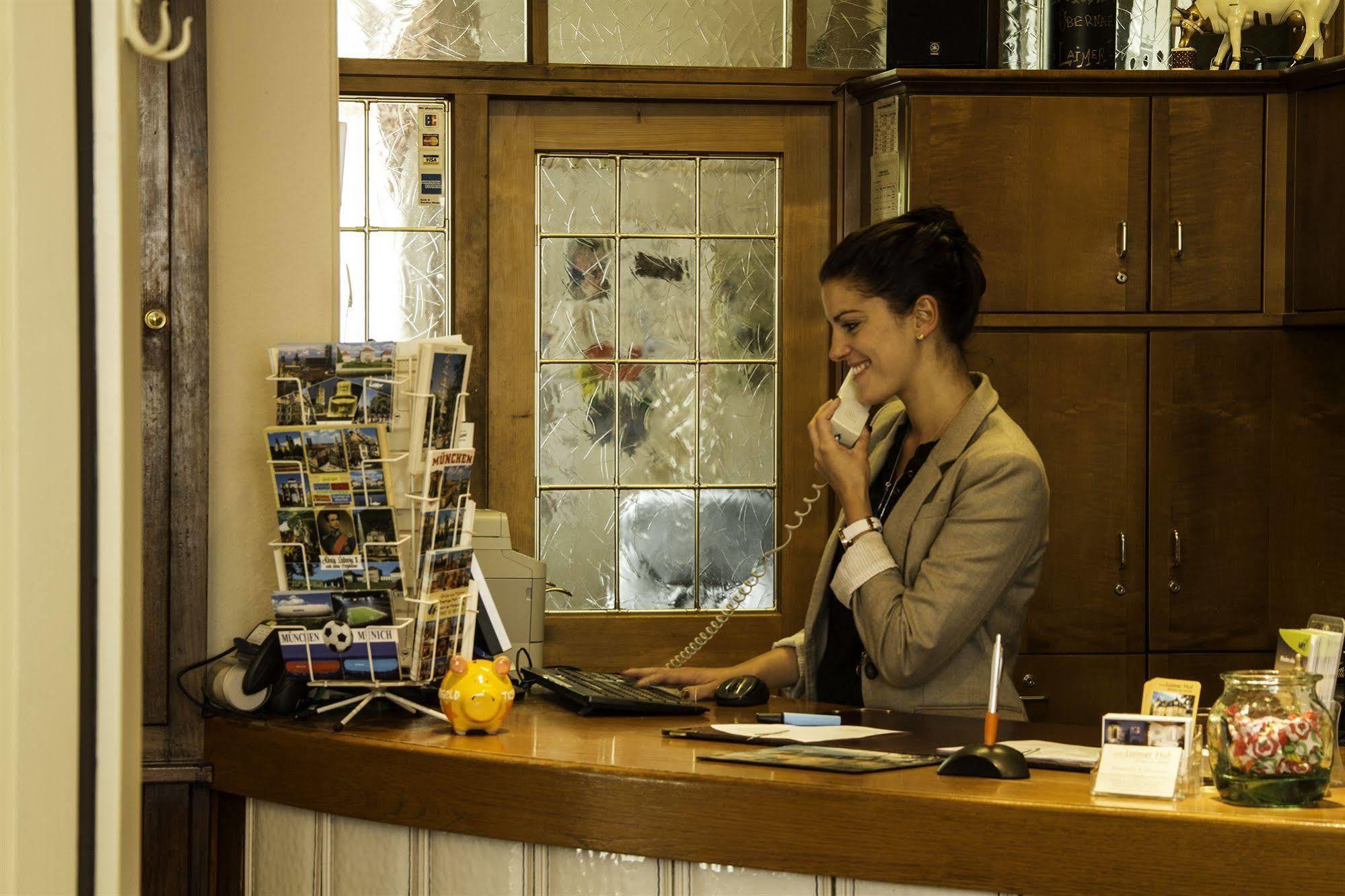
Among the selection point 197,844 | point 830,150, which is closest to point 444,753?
point 197,844

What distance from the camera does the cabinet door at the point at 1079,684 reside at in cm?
369

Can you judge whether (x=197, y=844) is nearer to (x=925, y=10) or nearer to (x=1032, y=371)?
(x=1032, y=371)

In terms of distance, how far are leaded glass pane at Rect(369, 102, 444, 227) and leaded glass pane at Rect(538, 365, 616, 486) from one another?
0.55m

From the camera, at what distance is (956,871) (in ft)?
4.97

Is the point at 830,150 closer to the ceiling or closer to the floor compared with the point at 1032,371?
closer to the ceiling

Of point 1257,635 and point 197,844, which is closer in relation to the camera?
point 197,844

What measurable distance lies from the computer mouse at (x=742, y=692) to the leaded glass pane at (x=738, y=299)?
1896mm

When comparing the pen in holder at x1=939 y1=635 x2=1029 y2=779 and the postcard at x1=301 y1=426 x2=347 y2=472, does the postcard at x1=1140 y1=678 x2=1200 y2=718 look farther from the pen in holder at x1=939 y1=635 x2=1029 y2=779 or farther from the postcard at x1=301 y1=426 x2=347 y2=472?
the postcard at x1=301 y1=426 x2=347 y2=472

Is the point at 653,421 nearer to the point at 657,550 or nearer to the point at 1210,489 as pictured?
the point at 657,550

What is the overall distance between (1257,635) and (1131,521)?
0.46 metres

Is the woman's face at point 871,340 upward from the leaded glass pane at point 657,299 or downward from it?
downward

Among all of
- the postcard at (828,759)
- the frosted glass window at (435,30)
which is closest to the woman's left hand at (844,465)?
the postcard at (828,759)

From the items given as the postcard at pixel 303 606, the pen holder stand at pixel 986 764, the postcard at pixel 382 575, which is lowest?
the pen holder stand at pixel 986 764

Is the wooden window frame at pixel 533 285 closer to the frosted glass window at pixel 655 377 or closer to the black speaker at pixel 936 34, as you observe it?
the frosted glass window at pixel 655 377
